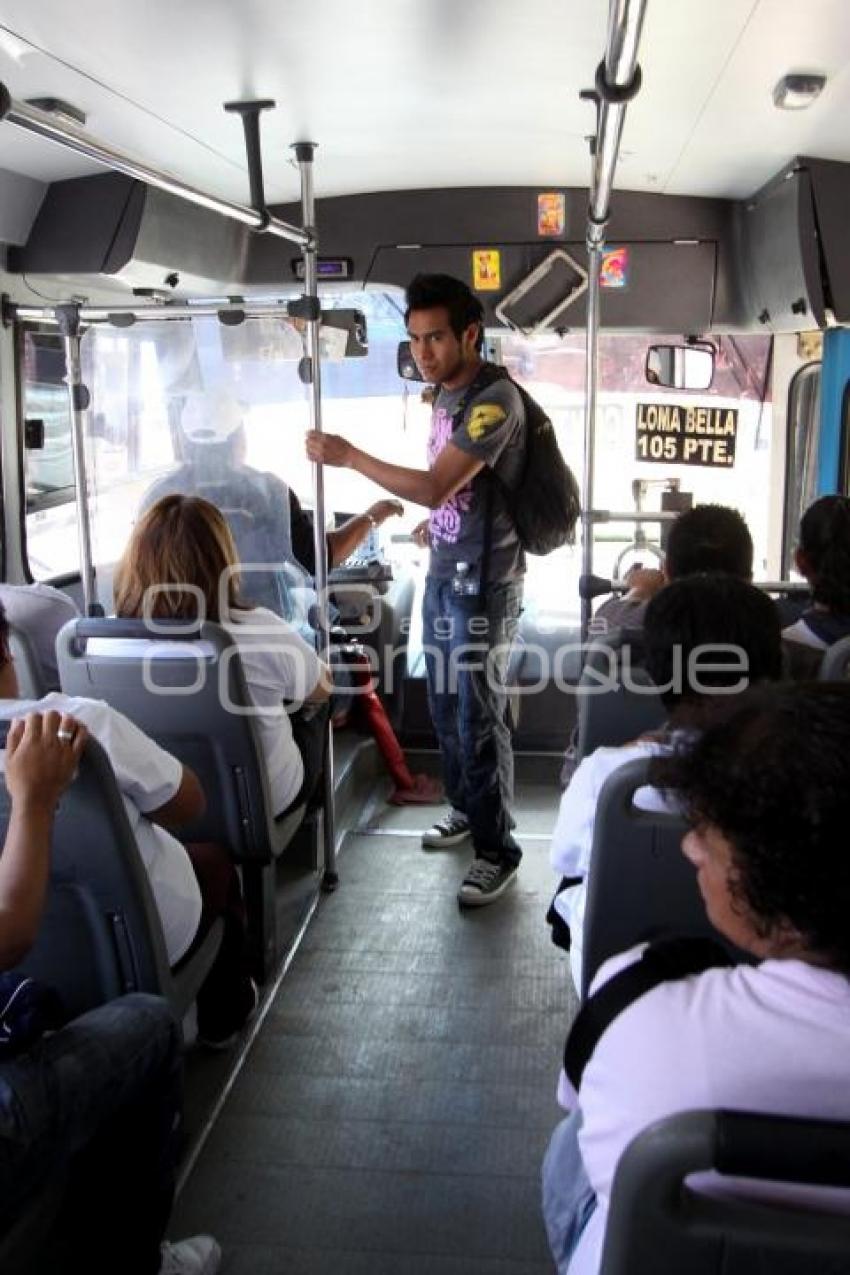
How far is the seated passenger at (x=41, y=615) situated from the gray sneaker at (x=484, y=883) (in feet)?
4.62

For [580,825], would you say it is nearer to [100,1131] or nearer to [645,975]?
[645,975]

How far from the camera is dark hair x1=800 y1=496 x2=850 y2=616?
2807 mm

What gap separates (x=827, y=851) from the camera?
A: 99cm

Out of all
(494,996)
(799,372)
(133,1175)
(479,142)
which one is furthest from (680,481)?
(133,1175)

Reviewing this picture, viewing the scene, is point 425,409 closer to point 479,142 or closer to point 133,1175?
point 479,142

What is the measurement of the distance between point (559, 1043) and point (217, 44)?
2527mm

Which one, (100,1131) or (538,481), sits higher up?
(538,481)

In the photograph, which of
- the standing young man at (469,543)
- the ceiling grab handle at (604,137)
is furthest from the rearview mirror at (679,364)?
the standing young man at (469,543)

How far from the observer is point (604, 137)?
2568mm

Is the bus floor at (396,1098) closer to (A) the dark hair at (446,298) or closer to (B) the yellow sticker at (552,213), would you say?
(A) the dark hair at (446,298)

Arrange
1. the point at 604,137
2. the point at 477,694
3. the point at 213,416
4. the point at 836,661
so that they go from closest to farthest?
the point at 836,661
the point at 604,137
the point at 477,694
the point at 213,416

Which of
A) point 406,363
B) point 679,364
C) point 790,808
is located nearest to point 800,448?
point 679,364

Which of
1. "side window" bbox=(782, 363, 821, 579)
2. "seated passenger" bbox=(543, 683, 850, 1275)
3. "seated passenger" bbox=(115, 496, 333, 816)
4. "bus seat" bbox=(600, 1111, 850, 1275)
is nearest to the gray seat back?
"seated passenger" bbox=(115, 496, 333, 816)

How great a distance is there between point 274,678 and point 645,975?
1901 millimetres
